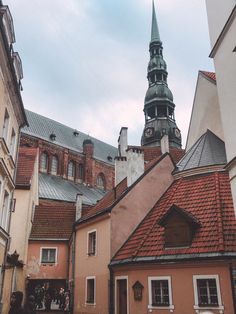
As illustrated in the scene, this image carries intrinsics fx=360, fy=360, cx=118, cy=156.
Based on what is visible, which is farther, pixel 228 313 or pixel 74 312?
pixel 74 312

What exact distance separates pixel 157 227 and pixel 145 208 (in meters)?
2.13

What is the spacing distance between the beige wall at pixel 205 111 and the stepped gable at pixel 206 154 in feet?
1.74

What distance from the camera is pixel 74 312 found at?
1716 centimetres

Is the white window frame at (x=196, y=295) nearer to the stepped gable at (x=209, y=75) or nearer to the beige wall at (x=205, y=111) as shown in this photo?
the beige wall at (x=205, y=111)

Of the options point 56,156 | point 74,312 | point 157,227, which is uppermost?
point 56,156

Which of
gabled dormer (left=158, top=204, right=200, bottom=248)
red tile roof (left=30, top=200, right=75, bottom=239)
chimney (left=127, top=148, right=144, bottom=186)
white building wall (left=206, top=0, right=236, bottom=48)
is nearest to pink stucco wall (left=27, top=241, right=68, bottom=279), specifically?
red tile roof (left=30, top=200, right=75, bottom=239)

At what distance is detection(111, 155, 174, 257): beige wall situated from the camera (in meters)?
15.4

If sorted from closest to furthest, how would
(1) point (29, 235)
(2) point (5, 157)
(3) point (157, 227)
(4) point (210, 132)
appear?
(2) point (5, 157)
(3) point (157, 227)
(4) point (210, 132)
(1) point (29, 235)

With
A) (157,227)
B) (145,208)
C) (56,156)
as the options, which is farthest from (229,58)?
(56,156)

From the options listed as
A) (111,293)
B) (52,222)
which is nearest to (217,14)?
(111,293)

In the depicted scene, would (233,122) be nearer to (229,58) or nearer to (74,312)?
(229,58)

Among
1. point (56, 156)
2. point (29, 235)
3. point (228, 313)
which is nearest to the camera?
point (228, 313)

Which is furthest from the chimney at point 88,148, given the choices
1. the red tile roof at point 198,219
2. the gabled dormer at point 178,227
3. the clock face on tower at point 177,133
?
the gabled dormer at point 178,227

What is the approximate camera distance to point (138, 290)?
12898 mm
